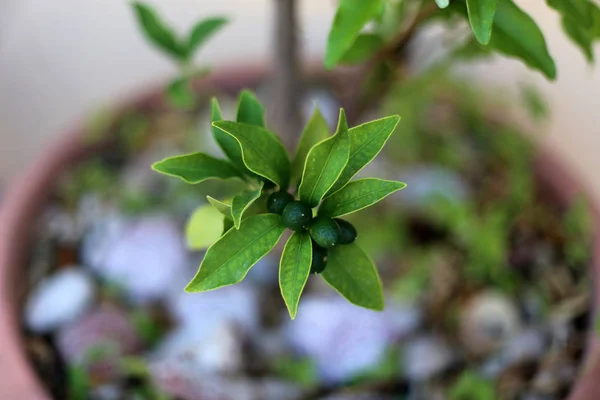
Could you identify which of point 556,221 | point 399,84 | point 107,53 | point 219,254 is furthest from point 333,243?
point 107,53

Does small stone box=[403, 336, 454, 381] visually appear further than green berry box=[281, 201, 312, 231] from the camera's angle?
Yes

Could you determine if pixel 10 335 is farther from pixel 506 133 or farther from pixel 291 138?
pixel 506 133

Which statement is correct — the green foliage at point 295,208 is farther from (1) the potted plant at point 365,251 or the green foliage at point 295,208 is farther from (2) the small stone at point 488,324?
(2) the small stone at point 488,324

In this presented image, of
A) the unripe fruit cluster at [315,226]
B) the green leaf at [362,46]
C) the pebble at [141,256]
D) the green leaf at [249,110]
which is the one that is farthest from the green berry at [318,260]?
the pebble at [141,256]

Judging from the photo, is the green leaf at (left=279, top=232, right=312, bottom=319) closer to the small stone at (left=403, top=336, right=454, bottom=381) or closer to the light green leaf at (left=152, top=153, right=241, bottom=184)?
the light green leaf at (left=152, top=153, right=241, bottom=184)

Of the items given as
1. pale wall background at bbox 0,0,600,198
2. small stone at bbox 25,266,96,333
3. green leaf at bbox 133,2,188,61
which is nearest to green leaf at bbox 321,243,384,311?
green leaf at bbox 133,2,188,61
